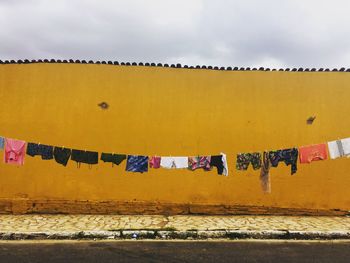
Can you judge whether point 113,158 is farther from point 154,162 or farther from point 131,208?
point 131,208

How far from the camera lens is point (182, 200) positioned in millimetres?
9758

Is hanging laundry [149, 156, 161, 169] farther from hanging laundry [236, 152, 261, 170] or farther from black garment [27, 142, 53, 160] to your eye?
black garment [27, 142, 53, 160]

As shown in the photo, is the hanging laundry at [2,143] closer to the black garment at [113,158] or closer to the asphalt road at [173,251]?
the black garment at [113,158]

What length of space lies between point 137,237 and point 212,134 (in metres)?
3.13

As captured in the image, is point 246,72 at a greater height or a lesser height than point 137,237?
greater

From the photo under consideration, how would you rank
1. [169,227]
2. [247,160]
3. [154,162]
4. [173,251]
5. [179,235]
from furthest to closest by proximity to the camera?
1. [247,160]
2. [154,162]
3. [169,227]
4. [179,235]
5. [173,251]

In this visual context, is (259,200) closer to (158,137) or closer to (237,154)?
(237,154)

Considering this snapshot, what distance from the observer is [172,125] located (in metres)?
9.79

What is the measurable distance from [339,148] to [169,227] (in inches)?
175

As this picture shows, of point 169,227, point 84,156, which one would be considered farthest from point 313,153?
point 84,156

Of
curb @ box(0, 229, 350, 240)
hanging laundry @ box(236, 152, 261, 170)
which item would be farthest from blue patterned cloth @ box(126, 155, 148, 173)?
hanging laundry @ box(236, 152, 261, 170)

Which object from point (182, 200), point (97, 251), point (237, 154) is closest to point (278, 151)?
point (237, 154)

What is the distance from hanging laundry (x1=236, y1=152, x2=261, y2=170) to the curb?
1988mm

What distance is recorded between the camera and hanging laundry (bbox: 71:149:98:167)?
9.63 m
